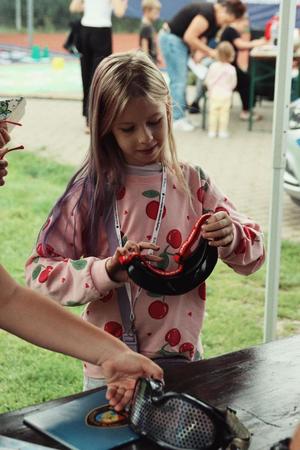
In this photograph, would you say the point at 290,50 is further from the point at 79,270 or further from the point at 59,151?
the point at 59,151

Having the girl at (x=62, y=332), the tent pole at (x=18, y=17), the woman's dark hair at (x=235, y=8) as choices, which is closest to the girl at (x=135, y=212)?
the girl at (x=62, y=332)

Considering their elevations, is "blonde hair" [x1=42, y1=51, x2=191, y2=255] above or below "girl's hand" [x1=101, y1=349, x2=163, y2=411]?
above

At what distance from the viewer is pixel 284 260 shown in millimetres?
5590

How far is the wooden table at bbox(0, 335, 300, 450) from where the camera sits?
161 centimetres

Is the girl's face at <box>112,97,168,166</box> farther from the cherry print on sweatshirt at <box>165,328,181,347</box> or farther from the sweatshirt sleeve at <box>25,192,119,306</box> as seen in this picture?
the cherry print on sweatshirt at <box>165,328,181,347</box>

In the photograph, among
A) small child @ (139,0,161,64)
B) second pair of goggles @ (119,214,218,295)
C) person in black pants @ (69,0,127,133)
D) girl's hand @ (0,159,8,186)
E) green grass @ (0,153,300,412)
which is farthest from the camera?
small child @ (139,0,161,64)

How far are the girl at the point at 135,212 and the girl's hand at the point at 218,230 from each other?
0.15 ft

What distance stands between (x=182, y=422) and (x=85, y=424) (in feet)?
0.82

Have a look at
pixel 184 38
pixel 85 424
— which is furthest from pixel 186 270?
pixel 184 38

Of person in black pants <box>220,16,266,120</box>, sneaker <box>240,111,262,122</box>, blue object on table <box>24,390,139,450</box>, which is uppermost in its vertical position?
blue object on table <box>24,390,139,450</box>

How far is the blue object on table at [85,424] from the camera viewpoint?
1.55 metres

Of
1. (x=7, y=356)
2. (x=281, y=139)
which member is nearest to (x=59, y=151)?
(x=7, y=356)

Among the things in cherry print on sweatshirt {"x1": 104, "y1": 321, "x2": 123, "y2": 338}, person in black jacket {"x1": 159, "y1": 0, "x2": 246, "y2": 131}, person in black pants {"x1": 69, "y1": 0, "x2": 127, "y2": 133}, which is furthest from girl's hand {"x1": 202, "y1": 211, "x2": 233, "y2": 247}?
person in black jacket {"x1": 159, "y1": 0, "x2": 246, "y2": 131}

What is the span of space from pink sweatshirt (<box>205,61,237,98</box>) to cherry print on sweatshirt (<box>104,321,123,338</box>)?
8.04 metres
